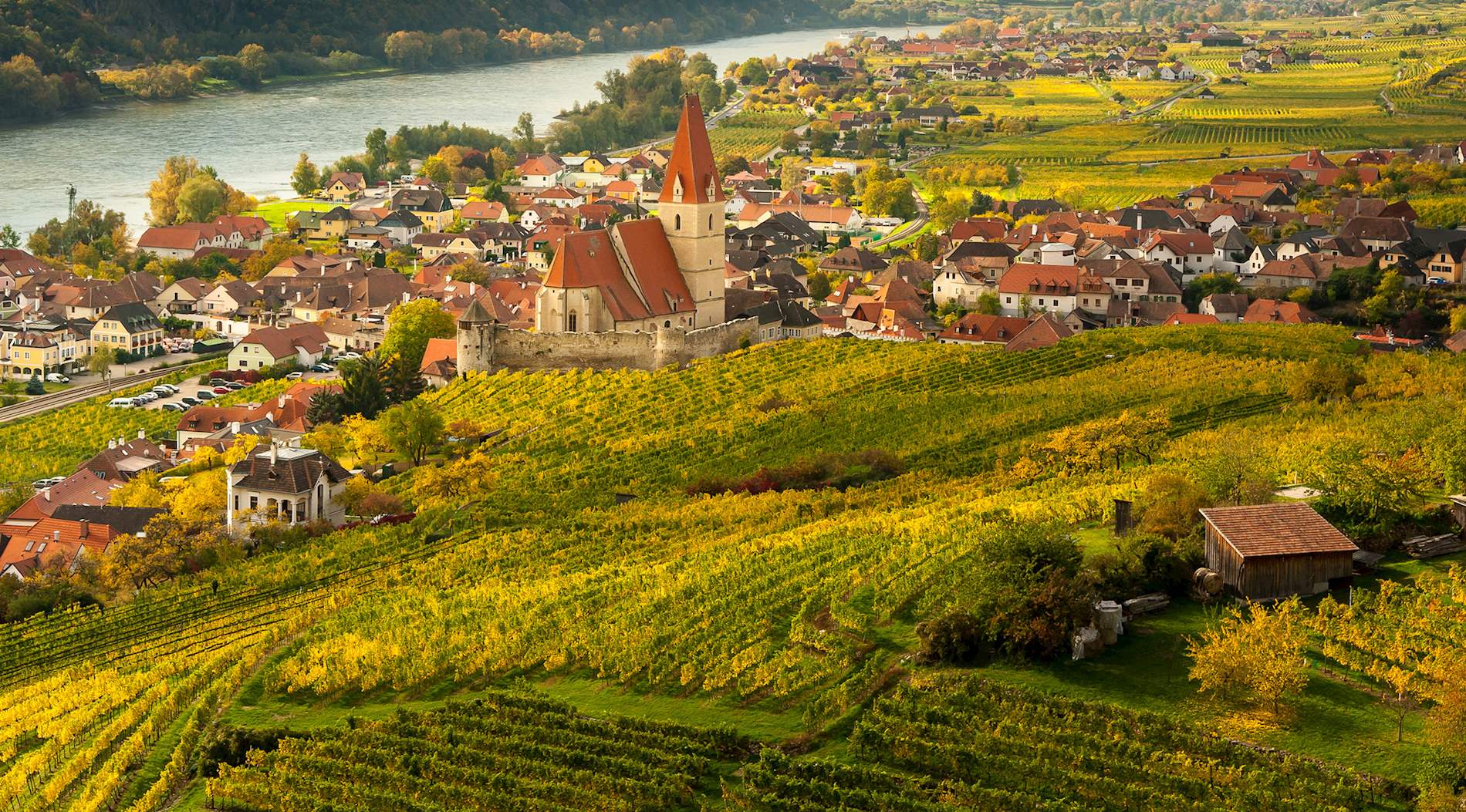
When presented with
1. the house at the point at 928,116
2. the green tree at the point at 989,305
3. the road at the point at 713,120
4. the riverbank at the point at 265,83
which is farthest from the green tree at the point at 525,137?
the green tree at the point at 989,305

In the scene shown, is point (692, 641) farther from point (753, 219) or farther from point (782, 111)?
point (782, 111)

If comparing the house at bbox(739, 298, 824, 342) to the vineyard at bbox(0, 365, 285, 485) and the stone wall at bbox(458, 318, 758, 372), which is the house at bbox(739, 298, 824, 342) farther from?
the vineyard at bbox(0, 365, 285, 485)

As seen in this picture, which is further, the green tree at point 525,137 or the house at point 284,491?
the green tree at point 525,137

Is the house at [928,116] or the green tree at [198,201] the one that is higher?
the house at [928,116]

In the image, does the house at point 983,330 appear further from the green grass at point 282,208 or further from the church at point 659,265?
the green grass at point 282,208

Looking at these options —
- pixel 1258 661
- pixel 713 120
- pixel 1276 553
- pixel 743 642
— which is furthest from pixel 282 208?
pixel 1258 661

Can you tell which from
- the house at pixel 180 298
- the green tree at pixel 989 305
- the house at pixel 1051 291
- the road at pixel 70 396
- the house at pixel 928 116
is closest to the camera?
the road at pixel 70 396
